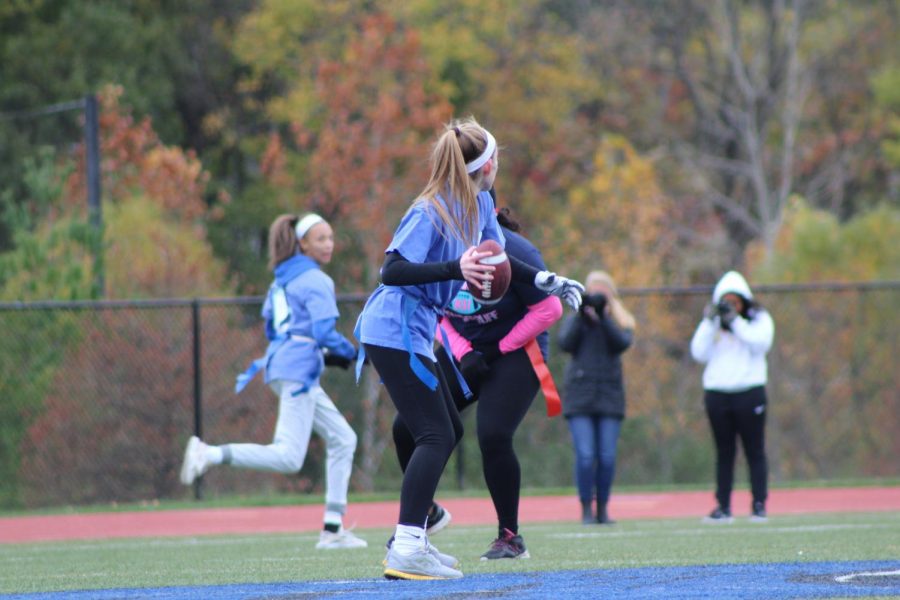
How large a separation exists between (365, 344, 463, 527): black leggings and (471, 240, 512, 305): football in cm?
47

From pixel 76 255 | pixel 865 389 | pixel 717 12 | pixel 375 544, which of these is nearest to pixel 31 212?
pixel 76 255

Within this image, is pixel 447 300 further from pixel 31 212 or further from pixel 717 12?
pixel 717 12

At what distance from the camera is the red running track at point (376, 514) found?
40.7ft

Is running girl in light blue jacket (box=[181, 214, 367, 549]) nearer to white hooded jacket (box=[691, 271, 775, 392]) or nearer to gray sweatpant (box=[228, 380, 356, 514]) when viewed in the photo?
gray sweatpant (box=[228, 380, 356, 514])

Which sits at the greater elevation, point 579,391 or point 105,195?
point 105,195

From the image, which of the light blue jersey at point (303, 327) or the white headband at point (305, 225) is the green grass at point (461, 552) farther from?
the white headband at point (305, 225)

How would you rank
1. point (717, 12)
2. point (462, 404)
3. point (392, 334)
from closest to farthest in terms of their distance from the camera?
point (392, 334), point (462, 404), point (717, 12)

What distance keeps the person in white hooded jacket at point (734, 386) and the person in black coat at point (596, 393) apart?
2.24 ft

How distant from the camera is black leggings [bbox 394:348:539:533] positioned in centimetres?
746

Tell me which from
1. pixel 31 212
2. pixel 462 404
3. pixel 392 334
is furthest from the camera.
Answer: pixel 31 212

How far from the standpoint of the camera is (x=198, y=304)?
16.0m

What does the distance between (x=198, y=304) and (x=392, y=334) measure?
32.5 feet

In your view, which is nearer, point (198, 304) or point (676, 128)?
point (198, 304)

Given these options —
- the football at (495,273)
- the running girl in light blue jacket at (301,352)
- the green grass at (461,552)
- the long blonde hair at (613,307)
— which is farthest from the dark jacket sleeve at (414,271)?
the long blonde hair at (613,307)
